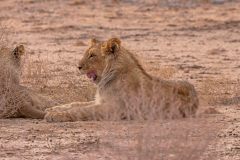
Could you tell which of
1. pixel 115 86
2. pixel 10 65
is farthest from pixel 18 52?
pixel 115 86

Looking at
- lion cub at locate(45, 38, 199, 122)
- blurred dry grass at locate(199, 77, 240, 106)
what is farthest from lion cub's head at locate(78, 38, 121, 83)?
blurred dry grass at locate(199, 77, 240, 106)

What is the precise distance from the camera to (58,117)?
9.98 metres

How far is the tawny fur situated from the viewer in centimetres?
1023

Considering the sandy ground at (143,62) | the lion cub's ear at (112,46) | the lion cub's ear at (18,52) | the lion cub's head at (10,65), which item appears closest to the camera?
the sandy ground at (143,62)

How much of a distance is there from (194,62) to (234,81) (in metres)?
2.66

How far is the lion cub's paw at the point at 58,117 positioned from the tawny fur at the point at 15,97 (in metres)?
0.41

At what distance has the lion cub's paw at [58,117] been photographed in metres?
9.99

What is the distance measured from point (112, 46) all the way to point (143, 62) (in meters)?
3.69

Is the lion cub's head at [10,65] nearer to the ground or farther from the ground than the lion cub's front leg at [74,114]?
farther from the ground

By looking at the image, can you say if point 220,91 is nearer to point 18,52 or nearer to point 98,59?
point 98,59

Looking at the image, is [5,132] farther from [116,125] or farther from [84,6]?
[84,6]

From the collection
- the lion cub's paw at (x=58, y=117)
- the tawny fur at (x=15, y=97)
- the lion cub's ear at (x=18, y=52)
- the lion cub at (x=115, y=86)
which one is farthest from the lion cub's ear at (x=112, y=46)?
the lion cub's ear at (x=18, y=52)

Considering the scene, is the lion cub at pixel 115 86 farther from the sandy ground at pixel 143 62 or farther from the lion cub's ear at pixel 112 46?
the sandy ground at pixel 143 62

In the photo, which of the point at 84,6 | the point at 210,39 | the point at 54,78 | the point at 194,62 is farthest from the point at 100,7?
the point at 54,78
